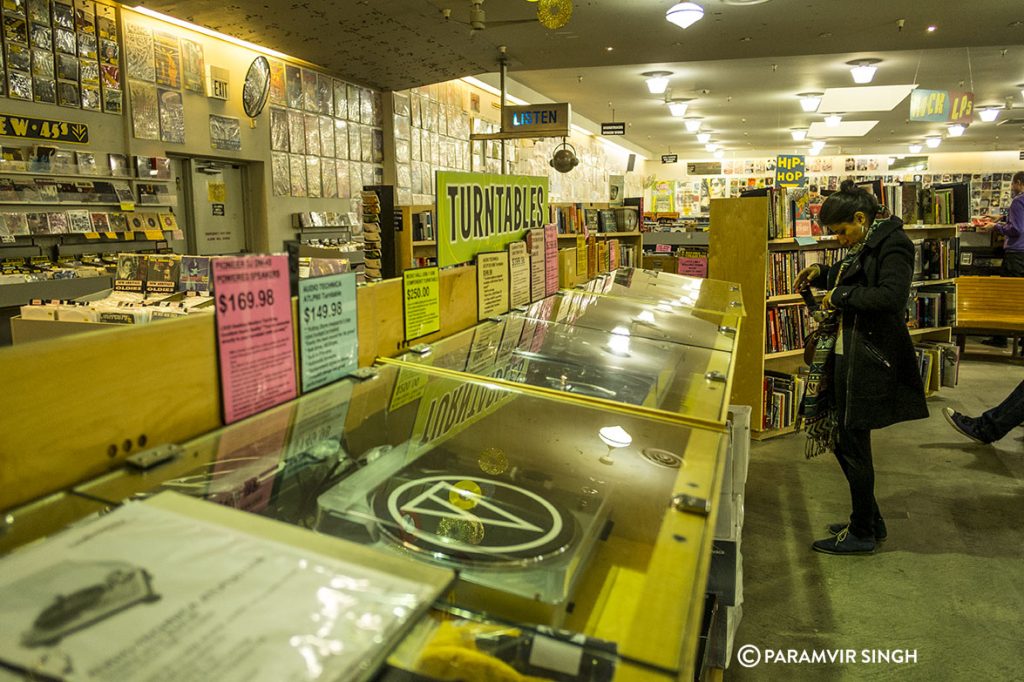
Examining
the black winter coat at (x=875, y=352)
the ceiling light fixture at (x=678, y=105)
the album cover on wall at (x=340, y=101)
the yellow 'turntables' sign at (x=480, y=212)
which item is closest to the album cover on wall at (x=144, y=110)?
the album cover on wall at (x=340, y=101)

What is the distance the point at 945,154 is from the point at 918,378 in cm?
1939

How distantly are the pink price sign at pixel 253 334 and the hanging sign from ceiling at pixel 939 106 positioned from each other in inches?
297

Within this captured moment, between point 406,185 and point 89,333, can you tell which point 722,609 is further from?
point 406,185

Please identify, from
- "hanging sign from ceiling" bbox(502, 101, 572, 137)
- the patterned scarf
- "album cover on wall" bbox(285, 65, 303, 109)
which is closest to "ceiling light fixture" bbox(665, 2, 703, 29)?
"hanging sign from ceiling" bbox(502, 101, 572, 137)

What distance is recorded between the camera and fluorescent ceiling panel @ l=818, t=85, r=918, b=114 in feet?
31.9

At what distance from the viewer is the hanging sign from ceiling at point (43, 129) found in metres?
3.97

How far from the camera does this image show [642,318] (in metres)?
2.40

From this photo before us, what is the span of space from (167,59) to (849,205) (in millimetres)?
4842

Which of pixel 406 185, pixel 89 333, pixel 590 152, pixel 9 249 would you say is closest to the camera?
pixel 89 333

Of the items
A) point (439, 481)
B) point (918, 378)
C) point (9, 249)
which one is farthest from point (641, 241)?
point (439, 481)

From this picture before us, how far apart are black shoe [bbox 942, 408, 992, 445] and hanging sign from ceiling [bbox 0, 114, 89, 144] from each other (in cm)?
597

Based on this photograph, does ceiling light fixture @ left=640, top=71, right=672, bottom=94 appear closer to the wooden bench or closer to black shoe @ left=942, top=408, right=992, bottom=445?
the wooden bench

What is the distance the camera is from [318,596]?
1.80ft

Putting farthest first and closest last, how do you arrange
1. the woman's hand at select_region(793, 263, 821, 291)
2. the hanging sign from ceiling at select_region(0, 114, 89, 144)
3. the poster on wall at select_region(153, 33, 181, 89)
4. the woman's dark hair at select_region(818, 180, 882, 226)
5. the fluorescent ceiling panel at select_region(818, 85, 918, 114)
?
the fluorescent ceiling panel at select_region(818, 85, 918, 114)
the poster on wall at select_region(153, 33, 181, 89)
the hanging sign from ceiling at select_region(0, 114, 89, 144)
the woman's hand at select_region(793, 263, 821, 291)
the woman's dark hair at select_region(818, 180, 882, 226)
